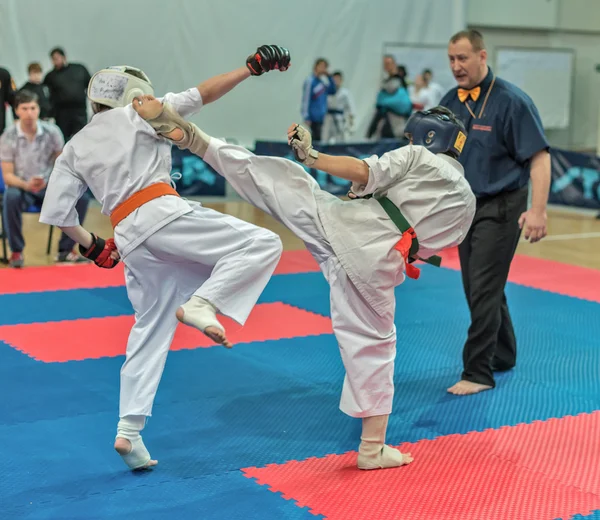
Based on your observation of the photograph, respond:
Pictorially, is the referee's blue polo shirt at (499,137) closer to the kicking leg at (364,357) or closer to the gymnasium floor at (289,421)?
the gymnasium floor at (289,421)

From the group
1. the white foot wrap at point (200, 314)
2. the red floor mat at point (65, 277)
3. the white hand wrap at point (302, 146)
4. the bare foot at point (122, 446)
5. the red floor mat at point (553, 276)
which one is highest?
the white hand wrap at point (302, 146)

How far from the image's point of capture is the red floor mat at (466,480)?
11.0ft

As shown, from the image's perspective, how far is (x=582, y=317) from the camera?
659 cm

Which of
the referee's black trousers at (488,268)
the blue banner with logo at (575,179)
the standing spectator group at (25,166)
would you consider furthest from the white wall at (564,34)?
the referee's black trousers at (488,268)

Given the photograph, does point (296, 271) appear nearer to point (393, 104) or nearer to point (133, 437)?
point (133, 437)

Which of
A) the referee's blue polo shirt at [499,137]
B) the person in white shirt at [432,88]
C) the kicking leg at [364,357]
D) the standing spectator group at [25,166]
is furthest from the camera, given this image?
the person in white shirt at [432,88]

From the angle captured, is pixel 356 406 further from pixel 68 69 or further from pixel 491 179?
pixel 68 69

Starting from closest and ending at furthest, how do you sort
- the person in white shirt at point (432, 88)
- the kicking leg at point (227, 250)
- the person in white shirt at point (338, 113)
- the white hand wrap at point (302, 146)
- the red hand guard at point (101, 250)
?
the white hand wrap at point (302, 146) < the kicking leg at point (227, 250) < the red hand guard at point (101, 250) < the person in white shirt at point (338, 113) < the person in white shirt at point (432, 88)

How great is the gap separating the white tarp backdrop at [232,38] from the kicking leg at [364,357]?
11.8 metres

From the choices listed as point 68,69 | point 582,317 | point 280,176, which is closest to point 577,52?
point 68,69

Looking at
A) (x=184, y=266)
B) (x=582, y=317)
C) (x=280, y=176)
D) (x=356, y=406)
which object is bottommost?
(x=582, y=317)

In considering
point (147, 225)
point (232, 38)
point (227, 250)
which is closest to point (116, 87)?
point (147, 225)

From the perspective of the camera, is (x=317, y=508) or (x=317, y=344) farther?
(x=317, y=344)

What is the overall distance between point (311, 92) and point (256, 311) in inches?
378
